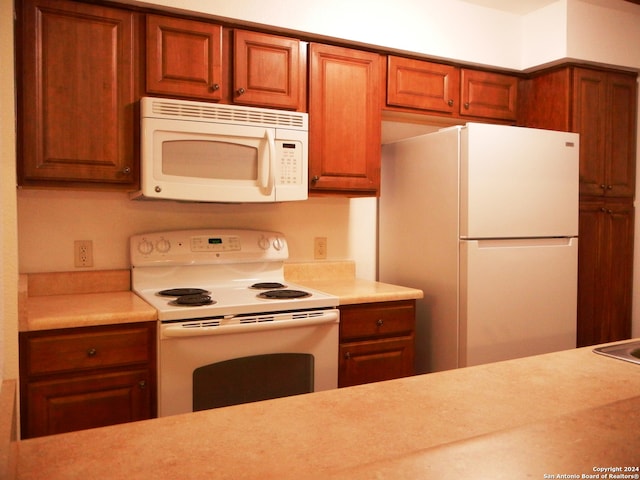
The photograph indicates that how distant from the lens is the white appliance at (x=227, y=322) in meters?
1.99

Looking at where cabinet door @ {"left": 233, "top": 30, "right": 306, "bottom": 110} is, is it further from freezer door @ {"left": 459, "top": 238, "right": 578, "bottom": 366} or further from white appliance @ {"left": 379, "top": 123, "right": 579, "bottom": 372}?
freezer door @ {"left": 459, "top": 238, "right": 578, "bottom": 366}

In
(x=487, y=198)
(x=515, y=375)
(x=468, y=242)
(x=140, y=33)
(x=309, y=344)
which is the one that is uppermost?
(x=140, y=33)

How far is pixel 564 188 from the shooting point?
278 centimetres

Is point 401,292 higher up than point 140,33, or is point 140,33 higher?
point 140,33

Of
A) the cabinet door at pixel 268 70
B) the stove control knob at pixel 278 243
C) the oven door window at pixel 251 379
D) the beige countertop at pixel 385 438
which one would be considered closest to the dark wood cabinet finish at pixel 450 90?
the cabinet door at pixel 268 70

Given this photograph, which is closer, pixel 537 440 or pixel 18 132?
pixel 537 440

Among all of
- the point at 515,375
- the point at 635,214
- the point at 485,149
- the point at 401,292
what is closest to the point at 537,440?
the point at 515,375

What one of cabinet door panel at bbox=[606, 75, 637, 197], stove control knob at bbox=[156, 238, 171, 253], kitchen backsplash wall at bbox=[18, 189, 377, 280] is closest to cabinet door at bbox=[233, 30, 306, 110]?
kitchen backsplash wall at bbox=[18, 189, 377, 280]

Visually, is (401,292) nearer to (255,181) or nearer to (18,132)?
(255,181)

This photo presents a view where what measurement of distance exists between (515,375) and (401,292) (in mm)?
1322

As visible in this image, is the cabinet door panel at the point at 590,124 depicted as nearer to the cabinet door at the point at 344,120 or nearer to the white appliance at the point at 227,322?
the cabinet door at the point at 344,120

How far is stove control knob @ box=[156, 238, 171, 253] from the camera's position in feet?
8.24

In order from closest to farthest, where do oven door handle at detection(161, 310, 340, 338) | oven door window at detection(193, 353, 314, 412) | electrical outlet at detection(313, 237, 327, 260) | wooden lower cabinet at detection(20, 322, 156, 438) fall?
wooden lower cabinet at detection(20, 322, 156, 438) → oven door handle at detection(161, 310, 340, 338) → oven door window at detection(193, 353, 314, 412) → electrical outlet at detection(313, 237, 327, 260)

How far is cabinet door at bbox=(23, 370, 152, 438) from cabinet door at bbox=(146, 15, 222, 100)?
119 cm
